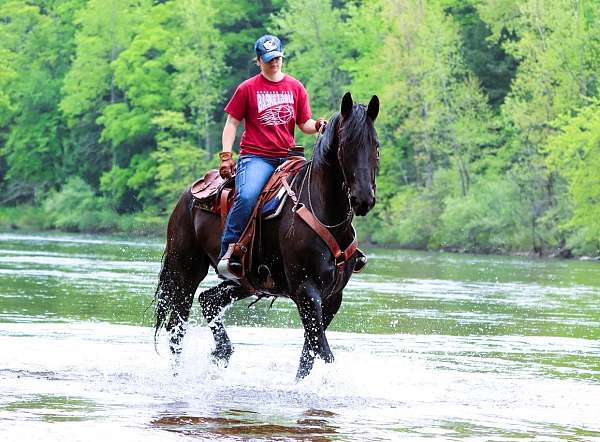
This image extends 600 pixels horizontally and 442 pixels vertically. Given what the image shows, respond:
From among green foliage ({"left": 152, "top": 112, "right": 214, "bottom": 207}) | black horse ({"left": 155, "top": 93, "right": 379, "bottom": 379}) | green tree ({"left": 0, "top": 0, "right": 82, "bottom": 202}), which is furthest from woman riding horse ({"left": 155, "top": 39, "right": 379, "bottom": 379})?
green tree ({"left": 0, "top": 0, "right": 82, "bottom": 202})

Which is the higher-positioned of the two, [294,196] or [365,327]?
[294,196]

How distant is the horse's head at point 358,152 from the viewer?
34.9ft

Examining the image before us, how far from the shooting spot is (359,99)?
7325cm

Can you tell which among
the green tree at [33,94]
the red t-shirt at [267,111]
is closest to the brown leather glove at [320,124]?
the red t-shirt at [267,111]

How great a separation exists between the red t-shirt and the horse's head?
111cm

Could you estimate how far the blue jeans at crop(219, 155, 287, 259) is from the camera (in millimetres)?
11953

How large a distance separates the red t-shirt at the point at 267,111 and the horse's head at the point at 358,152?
1110 millimetres

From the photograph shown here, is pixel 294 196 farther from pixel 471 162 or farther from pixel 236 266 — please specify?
pixel 471 162

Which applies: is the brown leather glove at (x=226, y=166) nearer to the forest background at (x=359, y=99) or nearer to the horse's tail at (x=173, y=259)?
→ the horse's tail at (x=173, y=259)

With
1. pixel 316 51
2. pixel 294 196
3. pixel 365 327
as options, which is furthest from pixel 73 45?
pixel 294 196

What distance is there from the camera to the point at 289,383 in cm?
1156

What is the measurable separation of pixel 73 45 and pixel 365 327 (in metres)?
79.1

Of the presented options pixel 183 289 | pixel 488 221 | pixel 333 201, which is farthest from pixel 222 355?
pixel 488 221

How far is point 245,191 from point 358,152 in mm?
1483
